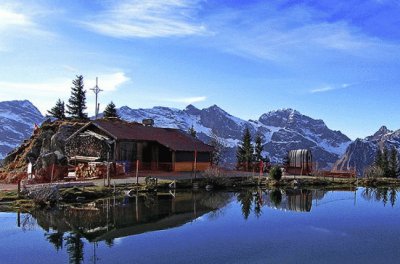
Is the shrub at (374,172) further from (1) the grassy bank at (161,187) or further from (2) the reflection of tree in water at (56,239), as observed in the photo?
(2) the reflection of tree in water at (56,239)

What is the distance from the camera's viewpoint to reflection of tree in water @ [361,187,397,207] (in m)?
39.7

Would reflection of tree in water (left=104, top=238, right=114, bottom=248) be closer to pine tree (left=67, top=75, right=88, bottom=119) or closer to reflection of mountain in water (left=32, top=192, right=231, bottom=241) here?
reflection of mountain in water (left=32, top=192, right=231, bottom=241)

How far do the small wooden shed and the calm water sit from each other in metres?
25.5

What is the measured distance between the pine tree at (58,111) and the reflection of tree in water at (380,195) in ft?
164

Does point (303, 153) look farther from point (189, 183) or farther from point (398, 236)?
point (398, 236)

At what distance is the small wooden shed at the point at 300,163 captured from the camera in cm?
6278

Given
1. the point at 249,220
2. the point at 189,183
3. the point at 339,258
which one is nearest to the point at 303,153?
the point at 189,183

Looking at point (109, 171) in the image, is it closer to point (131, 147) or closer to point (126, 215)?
point (131, 147)

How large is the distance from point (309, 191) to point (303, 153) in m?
19.9

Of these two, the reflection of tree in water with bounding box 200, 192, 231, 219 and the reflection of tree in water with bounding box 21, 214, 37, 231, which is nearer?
the reflection of tree in water with bounding box 21, 214, 37, 231

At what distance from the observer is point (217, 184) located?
153 ft

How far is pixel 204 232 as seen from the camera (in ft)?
80.1

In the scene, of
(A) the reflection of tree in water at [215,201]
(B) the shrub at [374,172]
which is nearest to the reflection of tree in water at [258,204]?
(A) the reflection of tree in water at [215,201]

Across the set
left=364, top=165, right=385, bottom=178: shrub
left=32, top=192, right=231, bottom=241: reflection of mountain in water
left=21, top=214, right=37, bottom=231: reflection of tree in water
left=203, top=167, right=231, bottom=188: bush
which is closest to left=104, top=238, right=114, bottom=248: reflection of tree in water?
left=32, top=192, right=231, bottom=241: reflection of mountain in water
